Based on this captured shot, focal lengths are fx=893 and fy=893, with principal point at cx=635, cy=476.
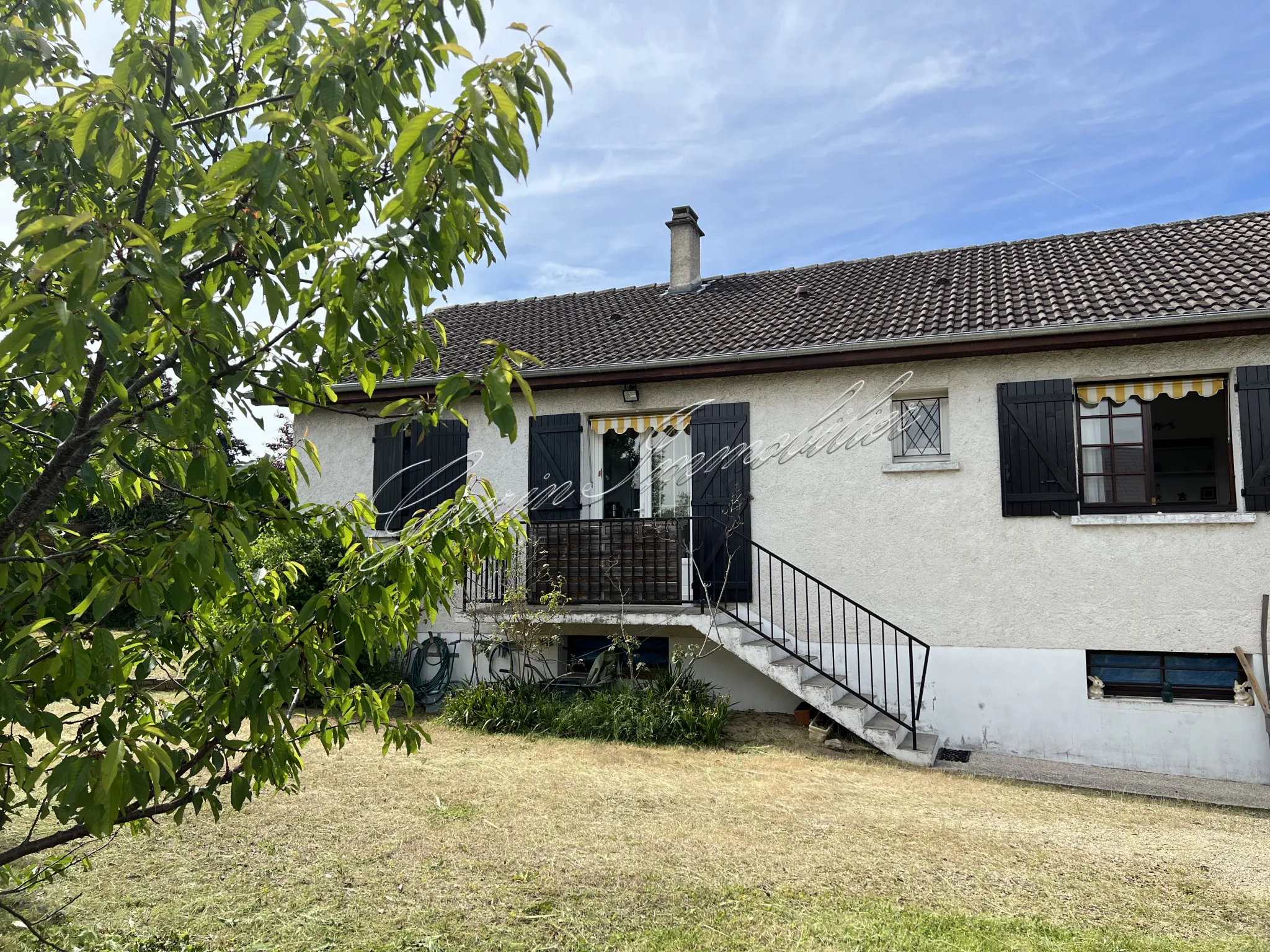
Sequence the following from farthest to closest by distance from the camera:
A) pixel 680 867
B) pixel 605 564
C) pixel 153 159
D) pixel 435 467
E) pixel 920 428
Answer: pixel 435 467
pixel 605 564
pixel 920 428
pixel 680 867
pixel 153 159

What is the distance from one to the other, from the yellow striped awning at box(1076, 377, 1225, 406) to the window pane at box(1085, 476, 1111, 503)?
80cm

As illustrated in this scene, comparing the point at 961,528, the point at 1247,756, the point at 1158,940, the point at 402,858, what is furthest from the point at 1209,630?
the point at 402,858

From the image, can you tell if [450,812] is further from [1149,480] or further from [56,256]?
[1149,480]

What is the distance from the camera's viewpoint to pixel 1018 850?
5684mm

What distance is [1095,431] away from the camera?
31.1 feet

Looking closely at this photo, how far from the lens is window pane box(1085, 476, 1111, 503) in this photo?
9344 mm

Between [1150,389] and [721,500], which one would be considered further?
[721,500]

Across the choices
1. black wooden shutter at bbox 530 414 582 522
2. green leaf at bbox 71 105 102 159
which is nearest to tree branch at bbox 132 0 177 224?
green leaf at bbox 71 105 102 159

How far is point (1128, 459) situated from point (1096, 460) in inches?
11.9

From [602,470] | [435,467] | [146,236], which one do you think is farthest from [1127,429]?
[146,236]

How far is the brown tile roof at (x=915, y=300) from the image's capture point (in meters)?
9.52

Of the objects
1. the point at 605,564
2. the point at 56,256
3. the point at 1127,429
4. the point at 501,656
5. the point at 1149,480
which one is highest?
the point at 1127,429

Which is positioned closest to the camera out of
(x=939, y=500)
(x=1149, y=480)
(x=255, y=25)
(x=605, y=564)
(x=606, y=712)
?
(x=255, y=25)

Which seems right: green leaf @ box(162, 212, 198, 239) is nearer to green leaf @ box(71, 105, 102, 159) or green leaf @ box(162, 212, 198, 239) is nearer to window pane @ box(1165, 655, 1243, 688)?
green leaf @ box(71, 105, 102, 159)
